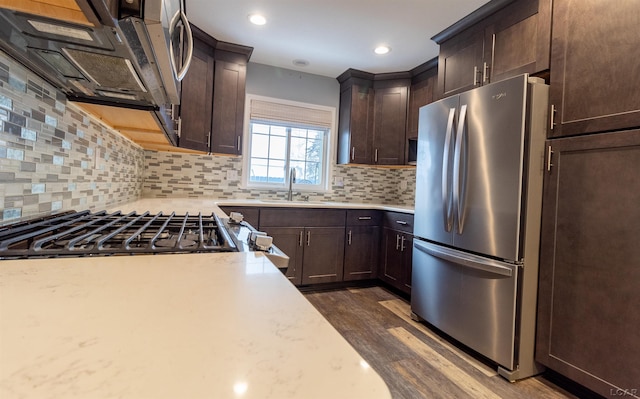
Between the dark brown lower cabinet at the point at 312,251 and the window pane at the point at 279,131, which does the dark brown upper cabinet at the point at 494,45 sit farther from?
the window pane at the point at 279,131

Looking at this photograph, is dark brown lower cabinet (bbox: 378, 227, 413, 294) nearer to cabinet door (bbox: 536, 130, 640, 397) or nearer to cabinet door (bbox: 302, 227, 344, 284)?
cabinet door (bbox: 302, 227, 344, 284)

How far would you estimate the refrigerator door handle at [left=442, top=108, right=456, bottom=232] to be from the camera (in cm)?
205

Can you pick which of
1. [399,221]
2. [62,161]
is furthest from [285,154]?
[62,161]

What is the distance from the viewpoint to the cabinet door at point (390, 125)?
3418 millimetres

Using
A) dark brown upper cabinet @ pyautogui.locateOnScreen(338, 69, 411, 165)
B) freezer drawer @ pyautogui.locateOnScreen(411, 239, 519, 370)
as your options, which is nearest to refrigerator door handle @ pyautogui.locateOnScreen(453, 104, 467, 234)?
freezer drawer @ pyautogui.locateOnScreen(411, 239, 519, 370)

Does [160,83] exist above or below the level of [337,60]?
below

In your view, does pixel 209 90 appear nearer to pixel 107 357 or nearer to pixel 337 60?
pixel 337 60

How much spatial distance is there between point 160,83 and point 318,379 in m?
0.98

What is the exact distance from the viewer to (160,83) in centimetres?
97

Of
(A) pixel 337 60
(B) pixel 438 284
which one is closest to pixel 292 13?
(A) pixel 337 60

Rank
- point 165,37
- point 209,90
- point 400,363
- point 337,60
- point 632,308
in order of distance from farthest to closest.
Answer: point 337,60, point 209,90, point 400,363, point 632,308, point 165,37

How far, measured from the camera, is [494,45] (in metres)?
2.07

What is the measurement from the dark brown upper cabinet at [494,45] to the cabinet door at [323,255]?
5.16 ft

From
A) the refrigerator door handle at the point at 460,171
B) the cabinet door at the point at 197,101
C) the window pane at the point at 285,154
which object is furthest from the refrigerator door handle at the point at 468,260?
the cabinet door at the point at 197,101
